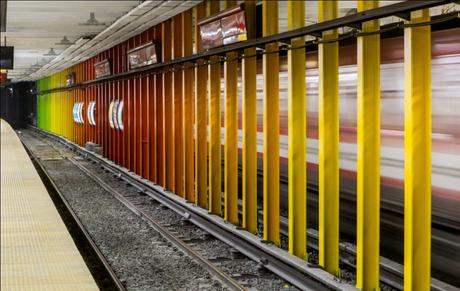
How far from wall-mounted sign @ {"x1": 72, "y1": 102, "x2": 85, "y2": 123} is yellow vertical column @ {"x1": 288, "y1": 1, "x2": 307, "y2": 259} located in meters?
17.2

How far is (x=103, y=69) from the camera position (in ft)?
59.3

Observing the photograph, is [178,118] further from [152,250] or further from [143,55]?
[152,250]

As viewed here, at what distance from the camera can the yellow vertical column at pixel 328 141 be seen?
20.3 ft

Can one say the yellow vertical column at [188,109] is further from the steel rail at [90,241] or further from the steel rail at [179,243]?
the steel rail at [90,241]

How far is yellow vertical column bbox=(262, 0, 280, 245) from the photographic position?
7.41 m

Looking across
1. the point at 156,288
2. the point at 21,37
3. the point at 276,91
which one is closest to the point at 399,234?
the point at 276,91

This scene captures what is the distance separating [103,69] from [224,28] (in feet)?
33.8

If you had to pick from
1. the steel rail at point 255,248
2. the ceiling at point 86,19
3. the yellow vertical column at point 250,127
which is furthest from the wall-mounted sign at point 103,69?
the yellow vertical column at point 250,127

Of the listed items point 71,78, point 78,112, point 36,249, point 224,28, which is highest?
point 71,78

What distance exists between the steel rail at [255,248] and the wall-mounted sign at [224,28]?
2.28 metres

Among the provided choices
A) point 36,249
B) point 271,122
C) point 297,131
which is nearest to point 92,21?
point 271,122

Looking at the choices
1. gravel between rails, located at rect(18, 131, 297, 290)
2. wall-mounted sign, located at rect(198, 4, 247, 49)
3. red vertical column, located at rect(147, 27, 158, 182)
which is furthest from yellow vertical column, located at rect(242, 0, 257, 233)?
red vertical column, located at rect(147, 27, 158, 182)

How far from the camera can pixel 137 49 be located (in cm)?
1328

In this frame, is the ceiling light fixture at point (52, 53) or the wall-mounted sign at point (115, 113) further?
the ceiling light fixture at point (52, 53)
